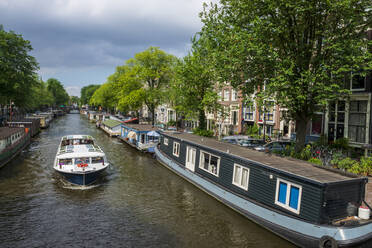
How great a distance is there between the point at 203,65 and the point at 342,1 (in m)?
18.5

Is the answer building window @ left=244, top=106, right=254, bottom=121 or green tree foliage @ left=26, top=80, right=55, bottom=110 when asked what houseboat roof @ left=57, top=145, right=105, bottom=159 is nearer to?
building window @ left=244, top=106, right=254, bottom=121

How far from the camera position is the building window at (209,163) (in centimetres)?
1823

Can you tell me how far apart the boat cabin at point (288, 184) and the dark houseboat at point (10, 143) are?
20.1 meters

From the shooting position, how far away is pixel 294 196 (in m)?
12.3

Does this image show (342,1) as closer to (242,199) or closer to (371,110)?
(371,110)

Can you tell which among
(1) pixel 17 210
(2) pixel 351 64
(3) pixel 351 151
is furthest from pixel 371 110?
(1) pixel 17 210

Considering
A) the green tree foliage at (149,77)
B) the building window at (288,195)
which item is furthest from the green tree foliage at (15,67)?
the building window at (288,195)

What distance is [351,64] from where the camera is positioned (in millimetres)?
18750

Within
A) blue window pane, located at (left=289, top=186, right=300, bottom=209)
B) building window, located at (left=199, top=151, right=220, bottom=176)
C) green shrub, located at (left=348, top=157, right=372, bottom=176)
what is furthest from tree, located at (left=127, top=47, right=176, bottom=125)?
blue window pane, located at (left=289, top=186, right=300, bottom=209)

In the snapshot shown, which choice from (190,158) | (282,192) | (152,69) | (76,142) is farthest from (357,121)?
(152,69)

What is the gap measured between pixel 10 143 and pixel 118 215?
66.2ft

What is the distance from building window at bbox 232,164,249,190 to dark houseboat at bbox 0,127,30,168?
2181cm

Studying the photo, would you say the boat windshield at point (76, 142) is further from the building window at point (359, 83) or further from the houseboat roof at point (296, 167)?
the building window at point (359, 83)

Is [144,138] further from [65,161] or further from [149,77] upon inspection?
[149,77]
